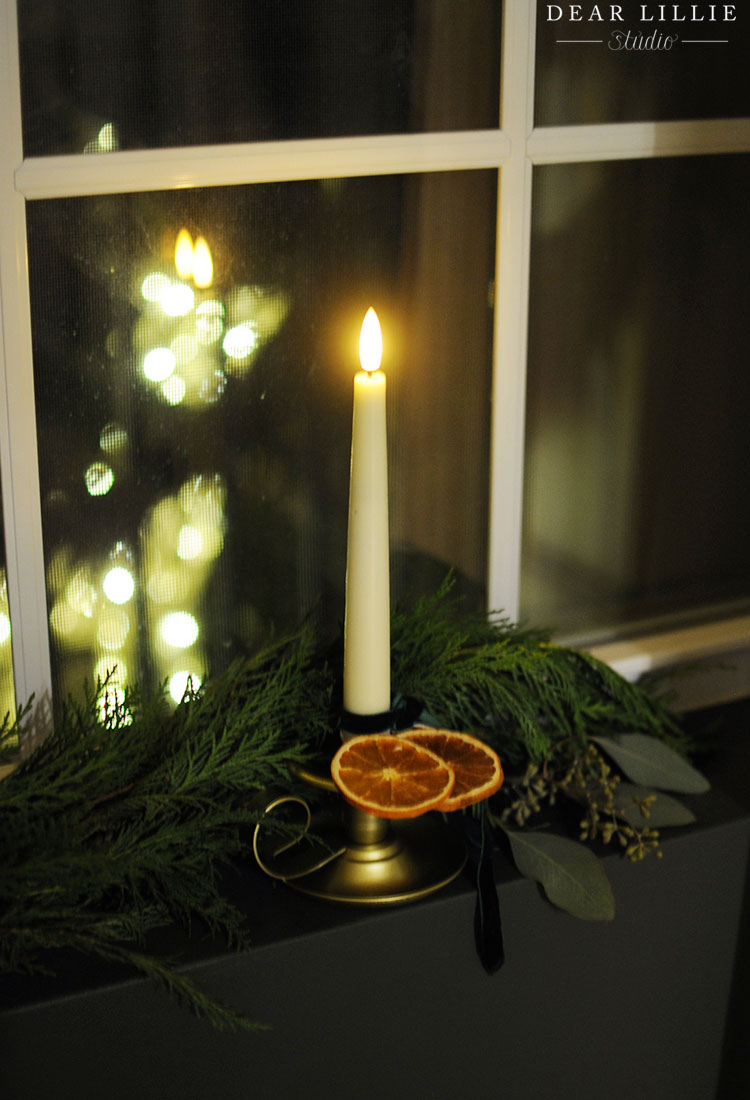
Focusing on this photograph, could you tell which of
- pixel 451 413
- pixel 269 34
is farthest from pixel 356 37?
pixel 451 413

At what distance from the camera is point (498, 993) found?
2.92ft

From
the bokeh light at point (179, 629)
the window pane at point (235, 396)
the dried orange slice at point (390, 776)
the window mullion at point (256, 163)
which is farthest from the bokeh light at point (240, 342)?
the dried orange slice at point (390, 776)

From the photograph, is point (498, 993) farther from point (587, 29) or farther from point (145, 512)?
point (587, 29)

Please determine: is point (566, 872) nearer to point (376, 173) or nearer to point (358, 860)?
point (358, 860)

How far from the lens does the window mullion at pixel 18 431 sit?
2.73 ft

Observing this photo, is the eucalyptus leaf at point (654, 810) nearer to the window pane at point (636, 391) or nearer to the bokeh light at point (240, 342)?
the window pane at point (636, 391)

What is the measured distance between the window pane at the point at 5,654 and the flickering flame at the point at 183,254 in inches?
10.9

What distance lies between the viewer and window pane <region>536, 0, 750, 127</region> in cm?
102

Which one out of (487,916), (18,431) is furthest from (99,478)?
(487,916)

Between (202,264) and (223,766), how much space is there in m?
0.43

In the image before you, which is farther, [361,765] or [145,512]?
[145,512]

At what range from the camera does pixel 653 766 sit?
100cm

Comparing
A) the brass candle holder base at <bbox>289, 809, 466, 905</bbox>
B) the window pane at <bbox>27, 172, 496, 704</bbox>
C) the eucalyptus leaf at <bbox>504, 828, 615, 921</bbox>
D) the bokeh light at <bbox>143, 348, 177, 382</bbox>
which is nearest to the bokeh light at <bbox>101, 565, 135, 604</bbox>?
the window pane at <bbox>27, 172, 496, 704</bbox>

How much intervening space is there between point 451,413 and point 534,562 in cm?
20
